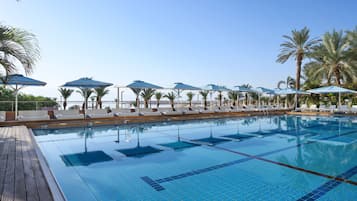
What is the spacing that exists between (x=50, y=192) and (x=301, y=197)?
3.51 m

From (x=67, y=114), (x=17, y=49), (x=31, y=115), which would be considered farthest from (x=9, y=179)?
(x=67, y=114)

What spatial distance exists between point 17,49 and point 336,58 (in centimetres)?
2336

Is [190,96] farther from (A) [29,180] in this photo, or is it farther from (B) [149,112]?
(A) [29,180]

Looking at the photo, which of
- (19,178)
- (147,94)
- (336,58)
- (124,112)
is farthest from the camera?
(336,58)

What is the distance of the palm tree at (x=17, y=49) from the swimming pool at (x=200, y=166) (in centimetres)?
217

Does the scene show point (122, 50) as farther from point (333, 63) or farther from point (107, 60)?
point (333, 63)

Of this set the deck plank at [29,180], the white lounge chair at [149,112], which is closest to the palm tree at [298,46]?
the white lounge chair at [149,112]

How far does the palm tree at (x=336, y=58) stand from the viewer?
64.8 feet

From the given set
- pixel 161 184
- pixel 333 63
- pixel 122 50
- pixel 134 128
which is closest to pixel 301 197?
pixel 161 184

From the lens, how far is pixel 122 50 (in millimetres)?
16250

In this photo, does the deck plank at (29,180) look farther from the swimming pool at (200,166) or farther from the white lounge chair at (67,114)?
the white lounge chair at (67,114)

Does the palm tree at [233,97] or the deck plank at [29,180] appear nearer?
the deck plank at [29,180]

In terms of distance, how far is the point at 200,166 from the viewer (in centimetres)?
500

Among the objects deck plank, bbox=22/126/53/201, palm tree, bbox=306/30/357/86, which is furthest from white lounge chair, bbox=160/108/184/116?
palm tree, bbox=306/30/357/86
